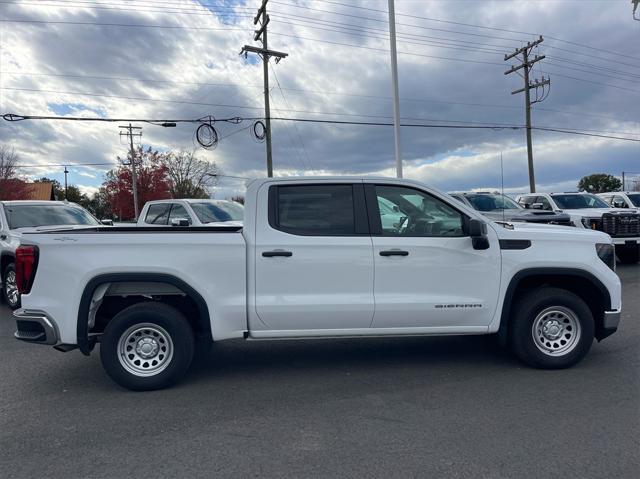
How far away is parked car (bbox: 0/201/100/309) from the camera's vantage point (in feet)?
29.3

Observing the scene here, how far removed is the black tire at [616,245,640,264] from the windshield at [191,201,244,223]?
31.7 ft

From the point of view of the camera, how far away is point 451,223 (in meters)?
4.99

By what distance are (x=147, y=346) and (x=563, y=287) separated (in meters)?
4.24

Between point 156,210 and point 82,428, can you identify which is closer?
point 82,428

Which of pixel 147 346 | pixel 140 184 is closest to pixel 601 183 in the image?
pixel 140 184

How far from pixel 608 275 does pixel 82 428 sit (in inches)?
197

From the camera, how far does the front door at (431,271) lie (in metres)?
4.84

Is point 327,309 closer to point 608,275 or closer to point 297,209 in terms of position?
point 297,209

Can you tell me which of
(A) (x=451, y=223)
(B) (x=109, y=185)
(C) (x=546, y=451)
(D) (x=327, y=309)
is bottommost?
(C) (x=546, y=451)

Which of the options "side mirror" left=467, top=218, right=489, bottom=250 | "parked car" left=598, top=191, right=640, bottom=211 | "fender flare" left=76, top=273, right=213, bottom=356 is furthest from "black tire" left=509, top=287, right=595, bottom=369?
"parked car" left=598, top=191, right=640, bottom=211

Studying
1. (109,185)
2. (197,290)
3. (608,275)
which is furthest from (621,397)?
(109,185)

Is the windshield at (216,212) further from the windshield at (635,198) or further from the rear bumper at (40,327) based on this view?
the windshield at (635,198)

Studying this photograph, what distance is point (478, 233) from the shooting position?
477 centimetres

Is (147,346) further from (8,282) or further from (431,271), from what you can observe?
(8,282)
